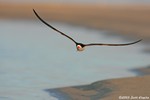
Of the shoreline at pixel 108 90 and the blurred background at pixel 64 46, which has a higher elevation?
the blurred background at pixel 64 46

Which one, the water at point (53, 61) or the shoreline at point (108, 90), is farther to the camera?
the water at point (53, 61)

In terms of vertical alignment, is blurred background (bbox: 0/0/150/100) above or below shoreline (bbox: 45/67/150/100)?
above

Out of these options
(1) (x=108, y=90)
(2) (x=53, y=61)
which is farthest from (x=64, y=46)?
(1) (x=108, y=90)

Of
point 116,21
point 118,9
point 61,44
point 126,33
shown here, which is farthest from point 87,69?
point 118,9

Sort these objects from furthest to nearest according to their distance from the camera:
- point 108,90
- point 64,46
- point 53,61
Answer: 1. point 64,46
2. point 53,61
3. point 108,90

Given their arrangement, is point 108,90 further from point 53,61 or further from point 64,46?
point 64,46

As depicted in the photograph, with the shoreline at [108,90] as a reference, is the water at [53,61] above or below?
above

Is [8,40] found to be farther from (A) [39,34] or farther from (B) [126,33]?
(B) [126,33]

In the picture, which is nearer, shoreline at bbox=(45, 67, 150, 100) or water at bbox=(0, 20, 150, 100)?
shoreline at bbox=(45, 67, 150, 100)
